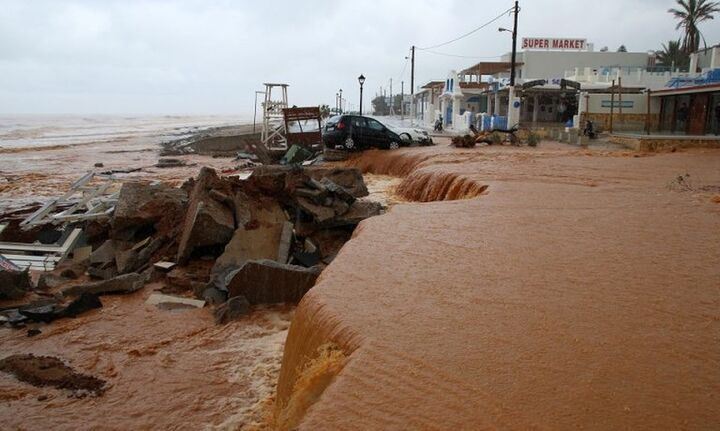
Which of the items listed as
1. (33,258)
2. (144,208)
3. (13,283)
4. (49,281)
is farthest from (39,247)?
(13,283)

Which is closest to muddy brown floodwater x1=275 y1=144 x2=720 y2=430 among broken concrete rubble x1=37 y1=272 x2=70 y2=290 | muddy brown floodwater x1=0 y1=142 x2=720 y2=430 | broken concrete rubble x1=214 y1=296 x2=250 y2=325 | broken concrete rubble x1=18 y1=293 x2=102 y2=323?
muddy brown floodwater x1=0 y1=142 x2=720 y2=430

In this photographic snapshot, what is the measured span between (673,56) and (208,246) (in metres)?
58.0

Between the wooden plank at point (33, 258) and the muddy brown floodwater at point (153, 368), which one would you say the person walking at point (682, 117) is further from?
the wooden plank at point (33, 258)

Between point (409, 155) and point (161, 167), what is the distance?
1212cm

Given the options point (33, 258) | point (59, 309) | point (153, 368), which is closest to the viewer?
point (153, 368)

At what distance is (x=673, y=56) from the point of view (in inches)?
2175

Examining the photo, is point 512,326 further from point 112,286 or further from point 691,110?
point 691,110

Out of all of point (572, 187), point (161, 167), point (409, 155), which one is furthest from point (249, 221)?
point (161, 167)

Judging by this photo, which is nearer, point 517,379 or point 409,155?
point 517,379

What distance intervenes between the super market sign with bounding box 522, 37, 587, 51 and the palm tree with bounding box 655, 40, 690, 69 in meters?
9.21

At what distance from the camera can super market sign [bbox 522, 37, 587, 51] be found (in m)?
51.0

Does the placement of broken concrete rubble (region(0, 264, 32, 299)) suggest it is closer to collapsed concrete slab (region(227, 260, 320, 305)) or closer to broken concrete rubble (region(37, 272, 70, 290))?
broken concrete rubble (region(37, 272, 70, 290))

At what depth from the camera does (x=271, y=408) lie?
492cm

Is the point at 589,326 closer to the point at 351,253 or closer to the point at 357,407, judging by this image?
the point at 357,407
